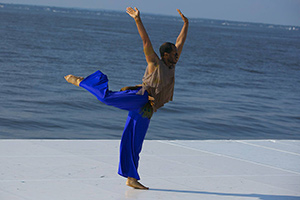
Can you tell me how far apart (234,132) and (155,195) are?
10.6 m

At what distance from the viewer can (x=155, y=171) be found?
257 inches

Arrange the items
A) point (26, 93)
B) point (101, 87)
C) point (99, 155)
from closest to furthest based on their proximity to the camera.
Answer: point (101, 87) → point (99, 155) → point (26, 93)

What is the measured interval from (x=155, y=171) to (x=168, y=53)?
1.67 m

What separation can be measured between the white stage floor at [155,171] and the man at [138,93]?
34 cm

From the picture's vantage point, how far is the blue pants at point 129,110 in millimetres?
5457

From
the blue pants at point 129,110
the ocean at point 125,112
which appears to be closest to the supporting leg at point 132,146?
the blue pants at point 129,110

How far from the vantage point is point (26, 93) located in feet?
69.5

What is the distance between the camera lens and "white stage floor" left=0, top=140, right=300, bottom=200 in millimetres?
5535

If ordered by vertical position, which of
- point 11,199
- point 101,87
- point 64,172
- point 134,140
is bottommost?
point 11,199

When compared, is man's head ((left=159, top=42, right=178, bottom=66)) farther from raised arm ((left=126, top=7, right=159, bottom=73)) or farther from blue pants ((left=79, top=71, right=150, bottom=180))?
blue pants ((left=79, top=71, right=150, bottom=180))

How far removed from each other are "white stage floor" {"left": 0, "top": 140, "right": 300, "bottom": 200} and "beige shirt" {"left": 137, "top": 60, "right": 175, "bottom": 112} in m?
0.98

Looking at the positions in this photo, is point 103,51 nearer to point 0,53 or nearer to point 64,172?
point 0,53

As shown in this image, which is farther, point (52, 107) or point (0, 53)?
point (0, 53)

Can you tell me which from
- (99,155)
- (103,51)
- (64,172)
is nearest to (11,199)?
(64,172)
